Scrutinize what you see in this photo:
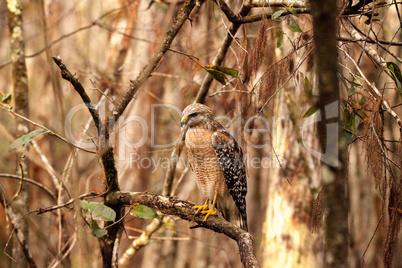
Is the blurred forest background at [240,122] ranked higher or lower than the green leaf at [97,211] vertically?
higher

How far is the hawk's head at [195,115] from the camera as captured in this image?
4.21 metres

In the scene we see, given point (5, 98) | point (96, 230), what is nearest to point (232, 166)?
point (96, 230)

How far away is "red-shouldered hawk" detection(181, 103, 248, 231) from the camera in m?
4.27

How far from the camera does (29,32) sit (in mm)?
12039

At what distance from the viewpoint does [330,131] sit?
1448 mm

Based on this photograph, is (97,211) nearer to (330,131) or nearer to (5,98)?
(5,98)

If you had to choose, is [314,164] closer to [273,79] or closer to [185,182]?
[273,79]

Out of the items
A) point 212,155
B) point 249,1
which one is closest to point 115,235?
point 212,155

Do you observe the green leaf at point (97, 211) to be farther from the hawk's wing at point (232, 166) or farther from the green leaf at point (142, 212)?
the hawk's wing at point (232, 166)

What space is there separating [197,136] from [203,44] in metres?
3.51

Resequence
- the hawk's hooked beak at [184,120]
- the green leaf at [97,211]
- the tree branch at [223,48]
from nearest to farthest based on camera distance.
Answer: the green leaf at [97,211] < the tree branch at [223,48] < the hawk's hooked beak at [184,120]

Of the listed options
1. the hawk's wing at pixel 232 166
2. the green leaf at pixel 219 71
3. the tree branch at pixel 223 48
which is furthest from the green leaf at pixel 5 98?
the hawk's wing at pixel 232 166

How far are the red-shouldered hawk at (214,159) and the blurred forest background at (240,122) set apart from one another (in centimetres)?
26

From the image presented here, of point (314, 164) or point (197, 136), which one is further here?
point (314, 164)
